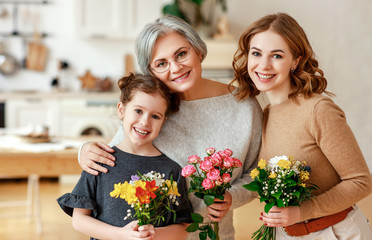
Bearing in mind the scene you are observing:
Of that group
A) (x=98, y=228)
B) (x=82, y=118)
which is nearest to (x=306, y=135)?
(x=98, y=228)

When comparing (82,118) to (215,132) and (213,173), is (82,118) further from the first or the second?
(213,173)

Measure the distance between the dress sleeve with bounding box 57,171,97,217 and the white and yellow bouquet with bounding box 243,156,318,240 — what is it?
600 millimetres

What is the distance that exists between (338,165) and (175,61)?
2.48ft

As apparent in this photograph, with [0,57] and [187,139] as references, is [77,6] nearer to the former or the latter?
[0,57]

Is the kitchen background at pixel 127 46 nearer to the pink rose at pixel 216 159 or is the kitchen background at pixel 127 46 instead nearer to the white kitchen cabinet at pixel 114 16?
the white kitchen cabinet at pixel 114 16

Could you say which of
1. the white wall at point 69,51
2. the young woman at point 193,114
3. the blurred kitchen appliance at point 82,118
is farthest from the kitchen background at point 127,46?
the young woman at point 193,114

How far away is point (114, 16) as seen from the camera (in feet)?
19.3

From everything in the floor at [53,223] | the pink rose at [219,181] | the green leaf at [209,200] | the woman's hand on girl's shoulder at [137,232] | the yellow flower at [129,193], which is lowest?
the floor at [53,223]

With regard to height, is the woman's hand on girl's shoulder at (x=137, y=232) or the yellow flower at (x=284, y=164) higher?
the yellow flower at (x=284, y=164)

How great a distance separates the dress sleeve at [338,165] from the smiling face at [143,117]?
1.99 feet

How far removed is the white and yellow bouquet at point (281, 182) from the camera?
1.48 metres

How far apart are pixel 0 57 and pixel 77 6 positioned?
4.60ft

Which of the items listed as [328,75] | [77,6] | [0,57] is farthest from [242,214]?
[0,57]

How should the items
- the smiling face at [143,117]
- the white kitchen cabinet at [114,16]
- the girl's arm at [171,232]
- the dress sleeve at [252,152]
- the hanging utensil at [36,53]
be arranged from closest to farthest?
the girl's arm at [171,232] → the smiling face at [143,117] → the dress sleeve at [252,152] → the white kitchen cabinet at [114,16] → the hanging utensil at [36,53]
